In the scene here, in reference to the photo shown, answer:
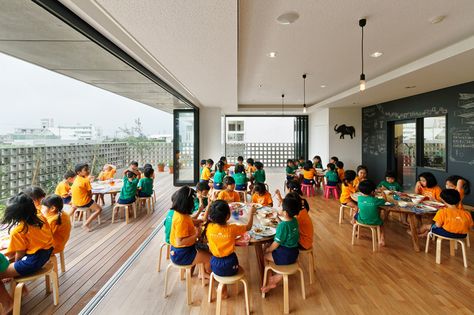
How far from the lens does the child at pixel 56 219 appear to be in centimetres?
261

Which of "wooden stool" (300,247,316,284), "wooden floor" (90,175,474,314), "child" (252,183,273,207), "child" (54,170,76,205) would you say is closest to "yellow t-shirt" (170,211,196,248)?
"wooden floor" (90,175,474,314)

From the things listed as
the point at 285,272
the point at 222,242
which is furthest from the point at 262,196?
the point at 222,242

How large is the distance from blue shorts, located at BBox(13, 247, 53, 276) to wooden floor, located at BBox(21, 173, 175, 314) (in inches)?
18.2

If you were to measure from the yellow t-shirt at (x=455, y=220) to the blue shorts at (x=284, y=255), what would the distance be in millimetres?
2221

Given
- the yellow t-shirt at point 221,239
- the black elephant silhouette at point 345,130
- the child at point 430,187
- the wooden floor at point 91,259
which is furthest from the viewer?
the black elephant silhouette at point 345,130

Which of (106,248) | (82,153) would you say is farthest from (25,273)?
(82,153)

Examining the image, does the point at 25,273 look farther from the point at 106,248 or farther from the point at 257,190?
the point at 257,190

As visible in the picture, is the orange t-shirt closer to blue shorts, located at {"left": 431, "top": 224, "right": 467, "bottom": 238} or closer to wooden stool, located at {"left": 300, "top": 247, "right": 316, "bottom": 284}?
wooden stool, located at {"left": 300, "top": 247, "right": 316, "bottom": 284}

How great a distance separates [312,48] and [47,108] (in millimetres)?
4014

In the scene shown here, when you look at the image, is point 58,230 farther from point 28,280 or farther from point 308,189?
point 308,189

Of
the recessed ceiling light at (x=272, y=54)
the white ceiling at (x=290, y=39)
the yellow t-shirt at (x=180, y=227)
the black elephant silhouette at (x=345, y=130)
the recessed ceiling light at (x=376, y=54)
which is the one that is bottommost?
the yellow t-shirt at (x=180, y=227)

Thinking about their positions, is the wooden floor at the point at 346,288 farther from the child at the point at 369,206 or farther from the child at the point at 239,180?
the child at the point at 239,180

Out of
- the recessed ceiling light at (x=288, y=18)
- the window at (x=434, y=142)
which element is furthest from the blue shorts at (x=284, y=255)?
the window at (x=434, y=142)

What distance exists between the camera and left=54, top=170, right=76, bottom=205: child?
449 centimetres
